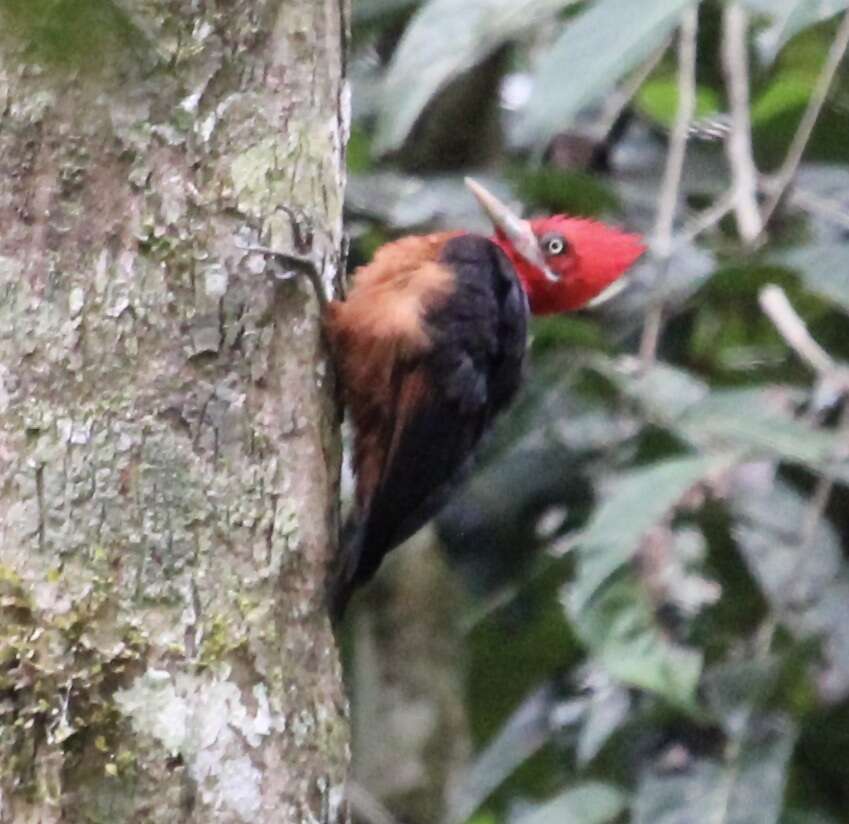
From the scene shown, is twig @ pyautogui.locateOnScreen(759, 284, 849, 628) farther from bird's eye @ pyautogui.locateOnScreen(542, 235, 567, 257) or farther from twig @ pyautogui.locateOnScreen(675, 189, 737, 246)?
bird's eye @ pyautogui.locateOnScreen(542, 235, 567, 257)

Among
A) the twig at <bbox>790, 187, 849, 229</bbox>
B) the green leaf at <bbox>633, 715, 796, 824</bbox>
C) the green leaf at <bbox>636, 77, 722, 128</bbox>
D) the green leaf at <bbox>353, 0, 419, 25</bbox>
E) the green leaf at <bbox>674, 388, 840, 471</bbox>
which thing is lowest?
the green leaf at <bbox>633, 715, 796, 824</bbox>

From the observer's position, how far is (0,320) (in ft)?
5.97

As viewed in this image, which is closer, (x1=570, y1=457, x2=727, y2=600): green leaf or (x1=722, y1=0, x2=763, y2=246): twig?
(x1=570, y1=457, x2=727, y2=600): green leaf

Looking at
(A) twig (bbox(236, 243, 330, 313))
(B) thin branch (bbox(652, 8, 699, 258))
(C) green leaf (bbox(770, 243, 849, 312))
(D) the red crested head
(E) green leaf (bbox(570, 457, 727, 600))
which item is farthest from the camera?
(D) the red crested head

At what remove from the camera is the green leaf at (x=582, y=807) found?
2453mm

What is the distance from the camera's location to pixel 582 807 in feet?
8.17

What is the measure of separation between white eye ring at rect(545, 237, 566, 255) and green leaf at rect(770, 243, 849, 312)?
1.50 feet

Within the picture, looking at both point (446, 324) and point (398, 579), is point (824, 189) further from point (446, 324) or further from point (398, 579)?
point (398, 579)

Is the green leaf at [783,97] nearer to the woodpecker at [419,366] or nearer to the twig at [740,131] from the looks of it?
the twig at [740,131]

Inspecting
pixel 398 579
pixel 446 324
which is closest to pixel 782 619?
pixel 446 324

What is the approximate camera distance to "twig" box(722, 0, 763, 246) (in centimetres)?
296

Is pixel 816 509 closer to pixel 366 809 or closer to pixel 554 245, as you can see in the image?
pixel 554 245

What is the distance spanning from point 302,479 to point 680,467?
614 mm

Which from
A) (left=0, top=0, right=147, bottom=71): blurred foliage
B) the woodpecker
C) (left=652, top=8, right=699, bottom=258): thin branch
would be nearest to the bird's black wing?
the woodpecker
